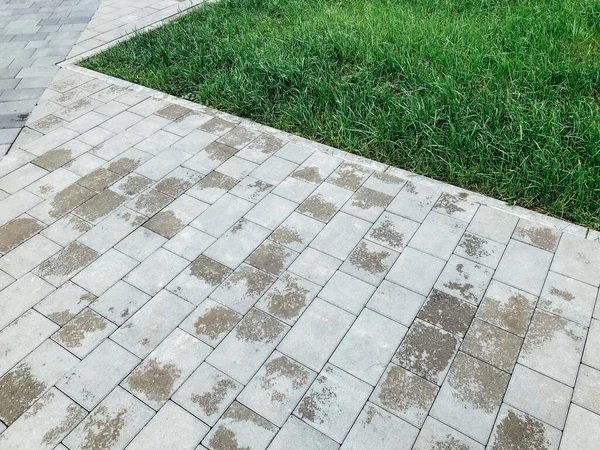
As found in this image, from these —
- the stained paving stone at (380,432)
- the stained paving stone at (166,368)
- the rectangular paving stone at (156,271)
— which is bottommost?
the stained paving stone at (380,432)

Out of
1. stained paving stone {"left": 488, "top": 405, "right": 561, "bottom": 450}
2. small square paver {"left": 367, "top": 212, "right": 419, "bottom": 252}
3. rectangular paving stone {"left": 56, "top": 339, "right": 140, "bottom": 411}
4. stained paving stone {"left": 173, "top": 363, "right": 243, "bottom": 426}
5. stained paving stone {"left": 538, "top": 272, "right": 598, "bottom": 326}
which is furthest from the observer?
small square paver {"left": 367, "top": 212, "right": 419, "bottom": 252}

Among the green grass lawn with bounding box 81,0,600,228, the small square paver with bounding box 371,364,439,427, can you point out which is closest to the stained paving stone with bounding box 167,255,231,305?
the small square paver with bounding box 371,364,439,427

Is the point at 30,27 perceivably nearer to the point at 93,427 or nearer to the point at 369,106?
the point at 369,106

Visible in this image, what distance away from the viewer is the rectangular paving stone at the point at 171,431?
2596 millimetres

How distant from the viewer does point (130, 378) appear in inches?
115

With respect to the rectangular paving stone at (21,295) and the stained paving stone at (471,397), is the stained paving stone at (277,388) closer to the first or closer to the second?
the stained paving stone at (471,397)

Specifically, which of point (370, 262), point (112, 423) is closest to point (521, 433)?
point (370, 262)

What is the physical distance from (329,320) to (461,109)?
2.76m

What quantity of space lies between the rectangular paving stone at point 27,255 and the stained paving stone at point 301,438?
2.30 metres

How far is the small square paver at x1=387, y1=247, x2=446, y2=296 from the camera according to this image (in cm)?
342

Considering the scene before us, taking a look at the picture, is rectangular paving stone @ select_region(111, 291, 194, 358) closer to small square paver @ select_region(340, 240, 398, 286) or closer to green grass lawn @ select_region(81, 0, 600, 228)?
small square paver @ select_region(340, 240, 398, 286)

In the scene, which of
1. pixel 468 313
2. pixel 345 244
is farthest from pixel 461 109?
pixel 468 313

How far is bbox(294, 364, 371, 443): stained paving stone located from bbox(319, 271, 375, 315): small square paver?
0.50m

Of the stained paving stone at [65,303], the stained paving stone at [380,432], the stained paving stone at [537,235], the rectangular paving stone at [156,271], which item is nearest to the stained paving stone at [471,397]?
the stained paving stone at [380,432]
